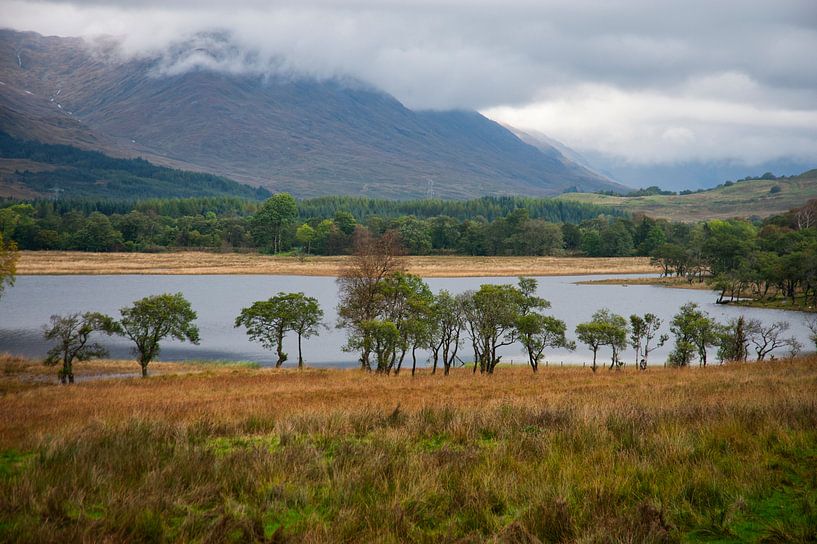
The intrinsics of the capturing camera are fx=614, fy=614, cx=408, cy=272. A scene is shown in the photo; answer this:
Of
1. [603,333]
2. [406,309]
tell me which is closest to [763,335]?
[603,333]

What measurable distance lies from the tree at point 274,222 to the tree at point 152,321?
136m

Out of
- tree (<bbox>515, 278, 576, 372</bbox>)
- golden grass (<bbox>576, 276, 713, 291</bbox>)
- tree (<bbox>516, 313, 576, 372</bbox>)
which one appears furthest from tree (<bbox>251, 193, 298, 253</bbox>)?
tree (<bbox>516, 313, 576, 372</bbox>)

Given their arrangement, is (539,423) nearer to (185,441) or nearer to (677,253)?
(185,441)

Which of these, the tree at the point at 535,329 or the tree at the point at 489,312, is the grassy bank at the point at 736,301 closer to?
the tree at the point at 535,329

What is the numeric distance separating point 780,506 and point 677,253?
141574 millimetres

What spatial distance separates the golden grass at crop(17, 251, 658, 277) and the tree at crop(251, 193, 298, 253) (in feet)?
35.1

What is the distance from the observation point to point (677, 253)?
138 meters

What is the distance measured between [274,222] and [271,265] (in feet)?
111

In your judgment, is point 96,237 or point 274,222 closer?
point 96,237

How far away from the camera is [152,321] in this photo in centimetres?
4394

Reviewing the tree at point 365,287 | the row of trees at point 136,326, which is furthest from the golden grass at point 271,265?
the row of trees at point 136,326

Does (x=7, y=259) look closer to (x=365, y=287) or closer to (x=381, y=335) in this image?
(x=365, y=287)

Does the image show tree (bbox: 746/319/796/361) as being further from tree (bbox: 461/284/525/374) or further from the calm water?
tree (bbox: 461/284/525/374)

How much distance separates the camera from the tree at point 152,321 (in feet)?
141
